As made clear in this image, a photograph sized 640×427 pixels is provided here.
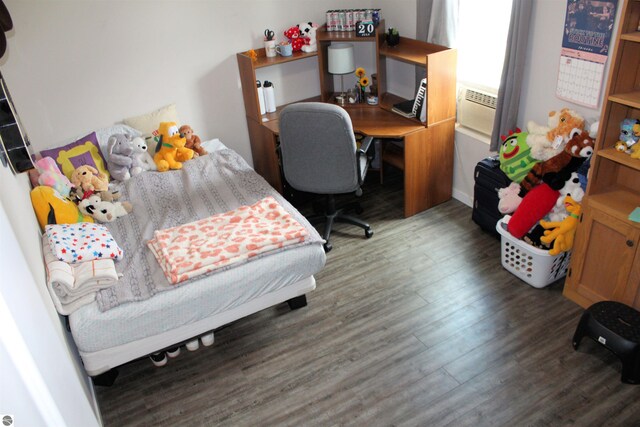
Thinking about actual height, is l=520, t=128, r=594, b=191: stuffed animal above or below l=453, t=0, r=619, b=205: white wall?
below

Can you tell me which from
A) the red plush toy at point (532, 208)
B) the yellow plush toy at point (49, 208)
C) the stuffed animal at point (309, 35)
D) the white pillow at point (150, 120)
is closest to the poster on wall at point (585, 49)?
the red plush toy at point (532, 208)

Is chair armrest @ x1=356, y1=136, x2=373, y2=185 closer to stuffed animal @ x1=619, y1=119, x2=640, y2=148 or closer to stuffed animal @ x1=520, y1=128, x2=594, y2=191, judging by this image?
stuffed animal @ x1=520, y1=128, x2=594, y2=191

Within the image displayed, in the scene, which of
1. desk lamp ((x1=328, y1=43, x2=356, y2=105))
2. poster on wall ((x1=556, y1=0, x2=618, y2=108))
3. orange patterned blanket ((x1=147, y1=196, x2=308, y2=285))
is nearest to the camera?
orange patterned blanket ((x1=147, y1=196, x2=308, y2=285))

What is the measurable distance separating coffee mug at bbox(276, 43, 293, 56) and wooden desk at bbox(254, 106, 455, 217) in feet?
1.78

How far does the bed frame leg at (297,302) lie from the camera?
3.12 m

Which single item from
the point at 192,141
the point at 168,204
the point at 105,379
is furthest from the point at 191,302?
the point at 192,141

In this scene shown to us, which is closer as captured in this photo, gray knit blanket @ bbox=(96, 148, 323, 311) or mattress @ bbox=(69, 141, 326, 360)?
mattress @ bbox=(69, 141, 326, 360)

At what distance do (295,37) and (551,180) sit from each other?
2327 mm

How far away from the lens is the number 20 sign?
13.3ft

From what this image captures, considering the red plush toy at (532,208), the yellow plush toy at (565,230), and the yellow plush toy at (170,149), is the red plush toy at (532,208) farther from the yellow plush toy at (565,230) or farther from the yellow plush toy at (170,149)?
the yellow plush toy at (170,149)

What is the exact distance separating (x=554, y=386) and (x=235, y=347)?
1.68 metres

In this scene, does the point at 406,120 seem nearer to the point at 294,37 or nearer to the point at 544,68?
the point at 544,68

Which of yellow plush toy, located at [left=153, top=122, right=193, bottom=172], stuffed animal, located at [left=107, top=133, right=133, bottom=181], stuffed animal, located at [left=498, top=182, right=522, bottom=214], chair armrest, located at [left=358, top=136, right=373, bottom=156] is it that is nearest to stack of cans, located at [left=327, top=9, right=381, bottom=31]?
chair armrest, located at [left=358, top=136, right=373, bottom=156]

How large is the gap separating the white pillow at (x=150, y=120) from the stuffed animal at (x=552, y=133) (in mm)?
2602
